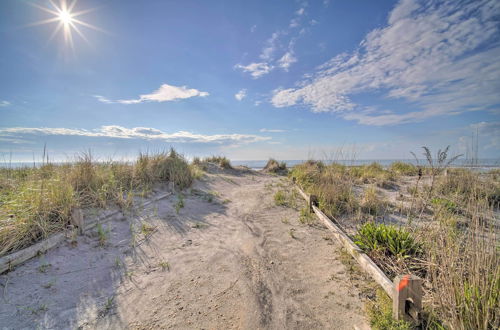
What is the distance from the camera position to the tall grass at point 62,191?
133 inches

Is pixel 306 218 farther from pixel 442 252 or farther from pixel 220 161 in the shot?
pixel 220 161

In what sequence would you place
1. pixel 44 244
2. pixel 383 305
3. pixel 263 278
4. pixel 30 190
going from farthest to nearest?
1. pixel 30 190
2. pixel 44 244
3. pixel 263 278
4. pixel 383 305

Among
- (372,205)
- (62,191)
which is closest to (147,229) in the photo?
(62,191)

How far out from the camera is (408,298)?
1.95 m

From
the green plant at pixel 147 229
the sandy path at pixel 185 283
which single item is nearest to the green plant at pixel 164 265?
the sandy path at pixel 185 283

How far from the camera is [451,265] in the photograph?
197 centimetres

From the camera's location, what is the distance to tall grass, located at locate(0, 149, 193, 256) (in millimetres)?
3391

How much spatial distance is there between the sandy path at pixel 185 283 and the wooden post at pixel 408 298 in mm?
433

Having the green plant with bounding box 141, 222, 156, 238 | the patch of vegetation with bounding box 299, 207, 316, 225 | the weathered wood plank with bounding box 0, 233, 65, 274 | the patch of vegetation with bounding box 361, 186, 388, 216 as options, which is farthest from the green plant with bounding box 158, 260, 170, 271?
the patch of vegetation with bounding box 361, 186, 388, 216

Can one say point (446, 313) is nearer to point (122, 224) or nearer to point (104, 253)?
point (104, 253)

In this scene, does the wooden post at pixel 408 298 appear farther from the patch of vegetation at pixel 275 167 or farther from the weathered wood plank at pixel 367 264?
the patch of vegetation at pixel 275 167

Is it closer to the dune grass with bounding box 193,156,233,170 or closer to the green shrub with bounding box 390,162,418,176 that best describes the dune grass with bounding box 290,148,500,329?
the green shrub with bounding box 390,162,418,176

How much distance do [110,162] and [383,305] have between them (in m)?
8.69

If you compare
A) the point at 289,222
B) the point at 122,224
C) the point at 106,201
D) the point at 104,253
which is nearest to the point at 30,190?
the point at 106,201
